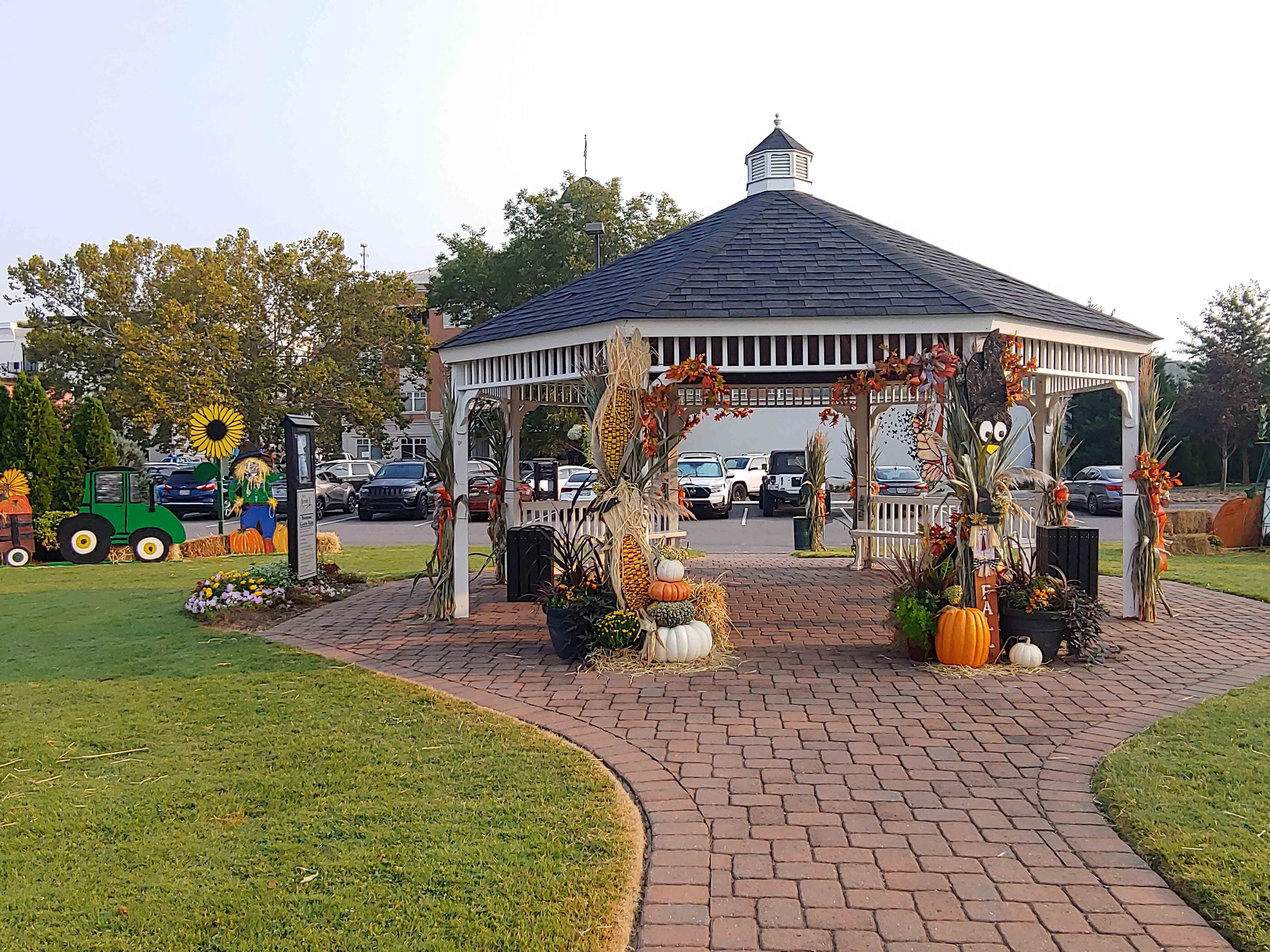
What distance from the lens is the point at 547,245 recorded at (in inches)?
1206

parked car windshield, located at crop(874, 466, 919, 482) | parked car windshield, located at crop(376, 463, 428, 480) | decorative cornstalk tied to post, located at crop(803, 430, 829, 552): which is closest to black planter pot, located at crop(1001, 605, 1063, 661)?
decorative cornstalk tied to post, located at crop(803, 430, 829, 552)

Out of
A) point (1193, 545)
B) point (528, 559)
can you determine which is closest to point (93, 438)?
point (528, 559)

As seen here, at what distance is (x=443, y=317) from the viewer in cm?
4541

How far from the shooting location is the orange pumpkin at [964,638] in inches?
274

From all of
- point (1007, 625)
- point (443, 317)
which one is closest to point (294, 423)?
point (1007, 625)

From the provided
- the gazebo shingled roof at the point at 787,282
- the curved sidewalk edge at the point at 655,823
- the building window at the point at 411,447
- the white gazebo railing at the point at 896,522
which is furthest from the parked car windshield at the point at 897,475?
the building window at the point at 411,447

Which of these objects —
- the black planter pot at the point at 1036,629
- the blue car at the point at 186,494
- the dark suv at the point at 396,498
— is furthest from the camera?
the blue car at the point at 186,494

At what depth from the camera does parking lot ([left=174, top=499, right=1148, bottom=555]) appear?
18172 mm

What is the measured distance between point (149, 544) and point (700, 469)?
45.3 ft

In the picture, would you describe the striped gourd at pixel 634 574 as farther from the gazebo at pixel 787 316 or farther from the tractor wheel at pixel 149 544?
the tractor wheel at pixel 149 544

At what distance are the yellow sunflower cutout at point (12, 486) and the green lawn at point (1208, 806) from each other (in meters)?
15.6

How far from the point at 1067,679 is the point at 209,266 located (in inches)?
1024

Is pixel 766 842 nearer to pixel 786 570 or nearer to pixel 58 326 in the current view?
pixel 786 570

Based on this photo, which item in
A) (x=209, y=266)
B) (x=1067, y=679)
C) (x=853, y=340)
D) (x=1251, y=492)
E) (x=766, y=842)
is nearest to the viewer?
(x=766, y=842)
